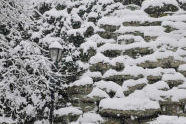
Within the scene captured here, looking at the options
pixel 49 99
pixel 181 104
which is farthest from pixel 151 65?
pixel 49 99

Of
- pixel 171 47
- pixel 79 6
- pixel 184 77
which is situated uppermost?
pixel 79 6

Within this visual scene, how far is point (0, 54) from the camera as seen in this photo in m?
3.51

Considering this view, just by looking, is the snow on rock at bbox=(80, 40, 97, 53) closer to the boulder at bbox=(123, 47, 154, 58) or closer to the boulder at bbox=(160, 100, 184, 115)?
the boulder at bbox=(123, 47, 154, 58)

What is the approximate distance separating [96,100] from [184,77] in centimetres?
88

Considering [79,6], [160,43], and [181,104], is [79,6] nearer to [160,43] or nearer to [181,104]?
[160,43]

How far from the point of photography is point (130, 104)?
3.02 metres

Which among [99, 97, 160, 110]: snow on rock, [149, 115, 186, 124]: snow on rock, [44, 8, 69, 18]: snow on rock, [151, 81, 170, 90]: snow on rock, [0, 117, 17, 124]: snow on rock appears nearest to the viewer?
[149, 115, 186, 124]: snow on rock

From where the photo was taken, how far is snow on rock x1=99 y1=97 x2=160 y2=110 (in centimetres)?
300

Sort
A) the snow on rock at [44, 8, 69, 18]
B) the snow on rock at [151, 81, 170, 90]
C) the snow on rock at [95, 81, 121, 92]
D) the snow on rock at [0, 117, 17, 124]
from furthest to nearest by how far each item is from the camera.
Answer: the snow on rock at [44, 8, 69, 18]
the snow on rock at [0, 117, 17, 124]
the snow on rock at [95, 81, 121, 92]
the snow on rock at [151, 81, 170, 90]

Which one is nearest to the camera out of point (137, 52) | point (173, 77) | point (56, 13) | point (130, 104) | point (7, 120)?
point (130, 104)

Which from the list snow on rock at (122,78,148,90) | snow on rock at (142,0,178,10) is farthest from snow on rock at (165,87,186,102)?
snow on rock at (142,0,178,10)

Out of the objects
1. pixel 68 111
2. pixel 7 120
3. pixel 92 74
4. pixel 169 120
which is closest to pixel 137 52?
pixel 92 74

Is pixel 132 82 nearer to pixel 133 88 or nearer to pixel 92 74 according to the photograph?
pixel 133 88

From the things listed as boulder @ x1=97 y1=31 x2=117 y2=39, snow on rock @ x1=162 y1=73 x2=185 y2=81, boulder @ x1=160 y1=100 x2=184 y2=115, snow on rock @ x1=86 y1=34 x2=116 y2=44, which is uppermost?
boulder @ x1=97 y1=31 x2=117 y2=39
